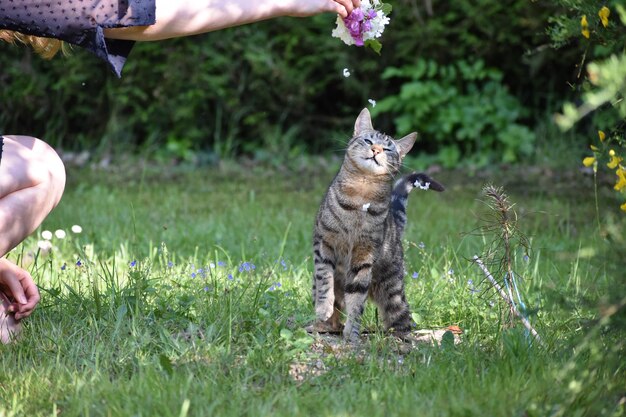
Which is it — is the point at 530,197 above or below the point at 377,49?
below

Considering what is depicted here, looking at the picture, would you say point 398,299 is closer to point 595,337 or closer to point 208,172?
point 595,337

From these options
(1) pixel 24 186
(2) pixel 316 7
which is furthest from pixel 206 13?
(1) pixel 24 186

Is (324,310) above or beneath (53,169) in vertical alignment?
beneath

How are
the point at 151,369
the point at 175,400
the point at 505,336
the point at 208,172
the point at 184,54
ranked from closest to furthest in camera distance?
the point at 175,400 → the point at 151,369 → the point at 505,336 → the point at 208,172 → the point at 184,54

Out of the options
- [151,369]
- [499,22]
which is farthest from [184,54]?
[151,369]

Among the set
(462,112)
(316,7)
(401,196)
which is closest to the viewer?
(316,7)

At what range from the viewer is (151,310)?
3416 millimetres

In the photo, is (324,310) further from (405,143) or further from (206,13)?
(206,13)

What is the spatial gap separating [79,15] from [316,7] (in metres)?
0.81

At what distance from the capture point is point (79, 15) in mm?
2977

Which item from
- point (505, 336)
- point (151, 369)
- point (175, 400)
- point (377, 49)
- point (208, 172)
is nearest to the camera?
point (175, 400)

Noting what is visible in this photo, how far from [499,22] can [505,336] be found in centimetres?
568

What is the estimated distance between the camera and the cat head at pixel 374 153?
11.1 ft

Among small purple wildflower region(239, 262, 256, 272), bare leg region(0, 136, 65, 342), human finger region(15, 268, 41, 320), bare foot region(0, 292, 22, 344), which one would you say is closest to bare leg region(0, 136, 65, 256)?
bare leg region(0, 136, 65, 342)
